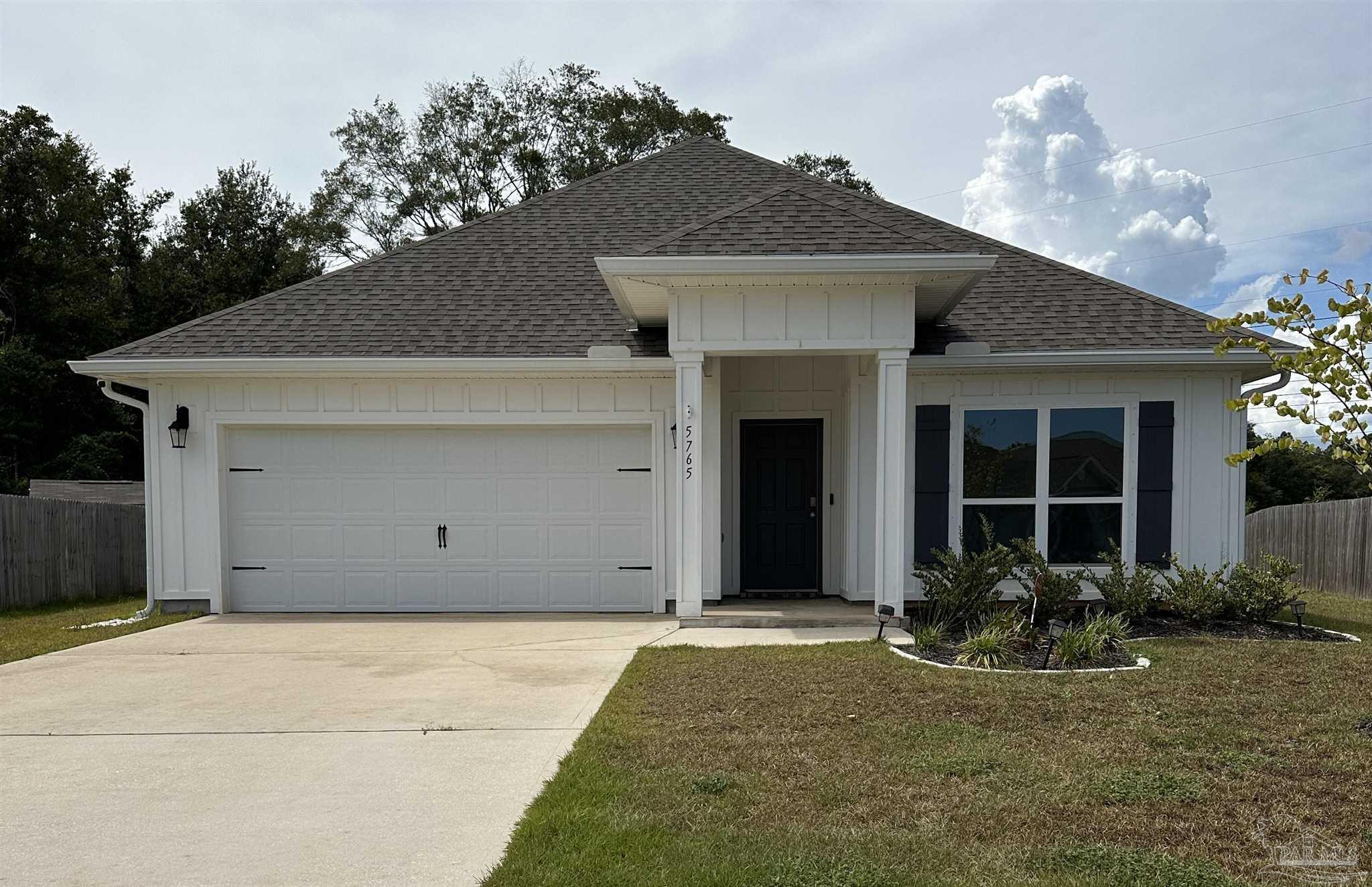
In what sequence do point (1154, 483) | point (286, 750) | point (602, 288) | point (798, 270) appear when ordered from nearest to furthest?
1. point (286, 750)
2. point (798, 270)
3. point (1154, 483)
4. point (602, 288)

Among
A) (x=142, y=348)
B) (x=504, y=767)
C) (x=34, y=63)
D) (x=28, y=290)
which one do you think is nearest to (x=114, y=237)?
(x=28, y=290)

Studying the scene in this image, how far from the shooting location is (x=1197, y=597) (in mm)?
8781

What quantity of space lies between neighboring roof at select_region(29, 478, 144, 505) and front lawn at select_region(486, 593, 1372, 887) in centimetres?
1560

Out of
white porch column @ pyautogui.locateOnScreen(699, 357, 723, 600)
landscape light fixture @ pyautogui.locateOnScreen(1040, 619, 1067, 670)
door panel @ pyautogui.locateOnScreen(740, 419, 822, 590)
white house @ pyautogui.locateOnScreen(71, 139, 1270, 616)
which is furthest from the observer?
door panel @ pyautogui.locateOnScreen(740, 419, 822, 590)

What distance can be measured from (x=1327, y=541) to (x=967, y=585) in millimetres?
11261

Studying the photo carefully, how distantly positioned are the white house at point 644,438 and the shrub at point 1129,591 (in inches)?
29.4

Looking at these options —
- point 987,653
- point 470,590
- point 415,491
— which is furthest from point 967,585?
point 415,491

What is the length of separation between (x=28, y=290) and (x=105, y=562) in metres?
15.4

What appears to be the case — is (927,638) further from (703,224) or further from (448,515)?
(448,515)

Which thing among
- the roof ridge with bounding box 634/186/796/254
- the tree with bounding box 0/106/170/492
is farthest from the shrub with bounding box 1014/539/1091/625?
the tree with bounding box 0/106/170/492

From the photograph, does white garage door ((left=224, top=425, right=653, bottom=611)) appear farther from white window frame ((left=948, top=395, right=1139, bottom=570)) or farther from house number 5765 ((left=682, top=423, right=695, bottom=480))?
white window frame ((left=948, top=395, right=1139, bottom=570))

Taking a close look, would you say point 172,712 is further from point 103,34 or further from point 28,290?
point 28,290

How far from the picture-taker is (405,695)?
6.60m

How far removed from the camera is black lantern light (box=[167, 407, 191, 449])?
10.3 meters
